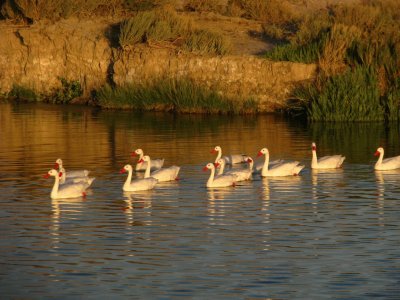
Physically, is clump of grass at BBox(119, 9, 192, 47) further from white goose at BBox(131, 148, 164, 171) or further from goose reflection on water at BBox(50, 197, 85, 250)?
goose reflection on water at BBox(50, 197, 85, 250)

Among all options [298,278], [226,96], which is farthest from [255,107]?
[298,278]

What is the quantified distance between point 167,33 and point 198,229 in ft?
88.4

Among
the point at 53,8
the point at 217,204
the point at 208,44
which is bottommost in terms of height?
the point at 217,204

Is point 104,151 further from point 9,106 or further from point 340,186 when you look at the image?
point 9,106

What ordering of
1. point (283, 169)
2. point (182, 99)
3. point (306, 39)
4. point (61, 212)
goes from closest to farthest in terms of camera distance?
1. point (61, 212)
2. point (283, 169)
3. point (182, 99)
4. point (306, 39)

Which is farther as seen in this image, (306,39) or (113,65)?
(113,65)

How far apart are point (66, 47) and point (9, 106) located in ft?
12.0

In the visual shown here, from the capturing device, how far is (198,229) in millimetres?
20422

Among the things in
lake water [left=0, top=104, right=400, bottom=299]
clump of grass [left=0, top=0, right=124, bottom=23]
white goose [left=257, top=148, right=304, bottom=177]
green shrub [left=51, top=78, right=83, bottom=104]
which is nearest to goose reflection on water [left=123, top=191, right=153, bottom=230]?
lake water [left=0, top=104, right=400, bottom=299]

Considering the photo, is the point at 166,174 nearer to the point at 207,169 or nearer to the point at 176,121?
the point at 207,169

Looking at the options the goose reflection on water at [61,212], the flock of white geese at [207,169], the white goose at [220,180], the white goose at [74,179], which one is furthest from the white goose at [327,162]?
the goose reflection on water at [61,212]

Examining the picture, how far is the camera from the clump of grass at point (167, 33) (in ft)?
150

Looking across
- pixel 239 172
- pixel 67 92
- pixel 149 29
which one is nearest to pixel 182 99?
pixel 149 29

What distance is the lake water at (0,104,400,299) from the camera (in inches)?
648
